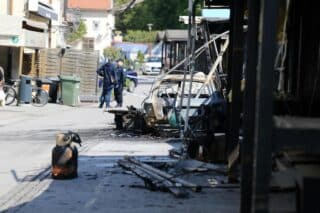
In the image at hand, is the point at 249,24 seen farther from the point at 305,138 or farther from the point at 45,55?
the point at 45,55

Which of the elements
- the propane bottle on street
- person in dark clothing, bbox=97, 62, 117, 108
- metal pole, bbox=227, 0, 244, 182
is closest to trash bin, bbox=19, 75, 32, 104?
person in dark clothing, bbox=97, 62, 117, 108

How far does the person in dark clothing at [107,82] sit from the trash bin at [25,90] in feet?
9.10

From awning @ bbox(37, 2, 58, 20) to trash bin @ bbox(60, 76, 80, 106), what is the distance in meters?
9.82

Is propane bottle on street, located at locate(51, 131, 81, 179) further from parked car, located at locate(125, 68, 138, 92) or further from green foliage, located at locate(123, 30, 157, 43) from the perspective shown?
green foliage, located at locate(123, 30, 157, 43)

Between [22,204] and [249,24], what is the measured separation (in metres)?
5.14

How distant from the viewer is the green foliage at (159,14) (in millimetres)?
73500

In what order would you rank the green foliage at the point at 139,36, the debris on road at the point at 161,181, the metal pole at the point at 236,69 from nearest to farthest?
the debris on road at the point at 161,181, the metal pole at the point at 236,69, the green foliage at the point at 139,36

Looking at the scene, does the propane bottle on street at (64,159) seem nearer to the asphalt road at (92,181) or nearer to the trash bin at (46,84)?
the asphalt road at (92,181)

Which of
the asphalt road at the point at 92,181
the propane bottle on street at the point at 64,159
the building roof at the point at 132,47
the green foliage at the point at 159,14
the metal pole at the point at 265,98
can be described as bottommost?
the asphalt road at the point at 92,181

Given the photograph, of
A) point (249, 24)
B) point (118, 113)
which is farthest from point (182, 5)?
point (249, 24)

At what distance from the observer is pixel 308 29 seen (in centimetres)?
821

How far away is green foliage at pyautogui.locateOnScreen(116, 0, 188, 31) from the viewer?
73.5 metres

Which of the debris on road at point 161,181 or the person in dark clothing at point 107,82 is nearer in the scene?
the debris on road at point 161,181

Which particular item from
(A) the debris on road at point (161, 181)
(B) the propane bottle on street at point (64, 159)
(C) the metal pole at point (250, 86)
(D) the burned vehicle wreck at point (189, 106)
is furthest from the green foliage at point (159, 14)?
(C) the metal pole at point (250, 86)
